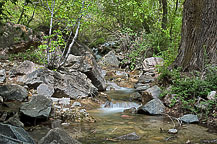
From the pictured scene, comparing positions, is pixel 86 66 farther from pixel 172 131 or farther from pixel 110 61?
pixel 110 61

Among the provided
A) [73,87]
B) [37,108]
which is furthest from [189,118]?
[73,87]

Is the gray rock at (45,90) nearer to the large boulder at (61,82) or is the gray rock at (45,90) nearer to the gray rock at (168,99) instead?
the large boulder at (61,82)

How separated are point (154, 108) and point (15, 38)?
687 centimetres

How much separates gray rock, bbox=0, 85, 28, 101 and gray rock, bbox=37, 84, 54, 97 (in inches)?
20.1

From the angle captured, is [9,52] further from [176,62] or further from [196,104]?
[196,104]

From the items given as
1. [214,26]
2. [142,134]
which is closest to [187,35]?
[214,26]

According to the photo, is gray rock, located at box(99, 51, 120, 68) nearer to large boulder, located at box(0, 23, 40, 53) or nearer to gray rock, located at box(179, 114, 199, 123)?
large boulder, located at box(0, 23, 40, 53)

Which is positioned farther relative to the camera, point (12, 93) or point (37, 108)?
point (12, 93)

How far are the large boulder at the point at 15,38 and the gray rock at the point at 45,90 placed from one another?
382cm

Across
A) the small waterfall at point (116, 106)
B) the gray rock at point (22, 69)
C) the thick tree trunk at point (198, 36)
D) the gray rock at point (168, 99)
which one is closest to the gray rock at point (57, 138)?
the small waterfall at point (116, 106)

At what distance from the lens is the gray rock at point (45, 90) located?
6334 millimetres

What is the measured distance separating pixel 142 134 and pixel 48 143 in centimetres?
208

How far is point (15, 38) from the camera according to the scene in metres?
9.36

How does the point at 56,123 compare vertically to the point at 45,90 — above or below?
below
